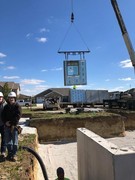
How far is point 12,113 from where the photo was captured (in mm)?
6066

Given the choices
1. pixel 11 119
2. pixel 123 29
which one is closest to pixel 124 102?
pixel 123 29

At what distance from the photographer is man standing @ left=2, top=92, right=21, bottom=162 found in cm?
602

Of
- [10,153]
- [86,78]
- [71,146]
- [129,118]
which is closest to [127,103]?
[86,78]

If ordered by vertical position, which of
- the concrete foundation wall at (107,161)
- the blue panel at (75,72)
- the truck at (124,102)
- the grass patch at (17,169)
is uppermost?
the blue panel at (75,72)

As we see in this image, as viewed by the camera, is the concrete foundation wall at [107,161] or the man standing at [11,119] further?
the man standing at [11,119]

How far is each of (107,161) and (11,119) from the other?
8.63 ft

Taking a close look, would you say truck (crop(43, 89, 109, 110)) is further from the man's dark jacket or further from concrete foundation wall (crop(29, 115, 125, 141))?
the man's dark jacket

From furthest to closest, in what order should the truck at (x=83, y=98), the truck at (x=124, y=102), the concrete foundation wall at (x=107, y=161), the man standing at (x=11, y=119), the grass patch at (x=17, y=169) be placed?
the truck at (x=83, y=98) < the truck at (x=124, y=102) < the man standing at (x=11, y=119) < the grass patch at (x=17, y=169) < the concrete foundation wall at (x=107, y=161)

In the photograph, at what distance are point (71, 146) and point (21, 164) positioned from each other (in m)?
7.98

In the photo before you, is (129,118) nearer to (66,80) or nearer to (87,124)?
(87,124)

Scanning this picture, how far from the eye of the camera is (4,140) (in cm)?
629

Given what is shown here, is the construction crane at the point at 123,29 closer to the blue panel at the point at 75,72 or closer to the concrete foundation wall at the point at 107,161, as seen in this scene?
the blue panel at the point at 75,72

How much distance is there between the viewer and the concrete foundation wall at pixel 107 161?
3889 mm

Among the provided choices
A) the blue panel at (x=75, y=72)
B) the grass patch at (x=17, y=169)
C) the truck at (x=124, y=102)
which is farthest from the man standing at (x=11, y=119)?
the truck at (x=124, y=102)
